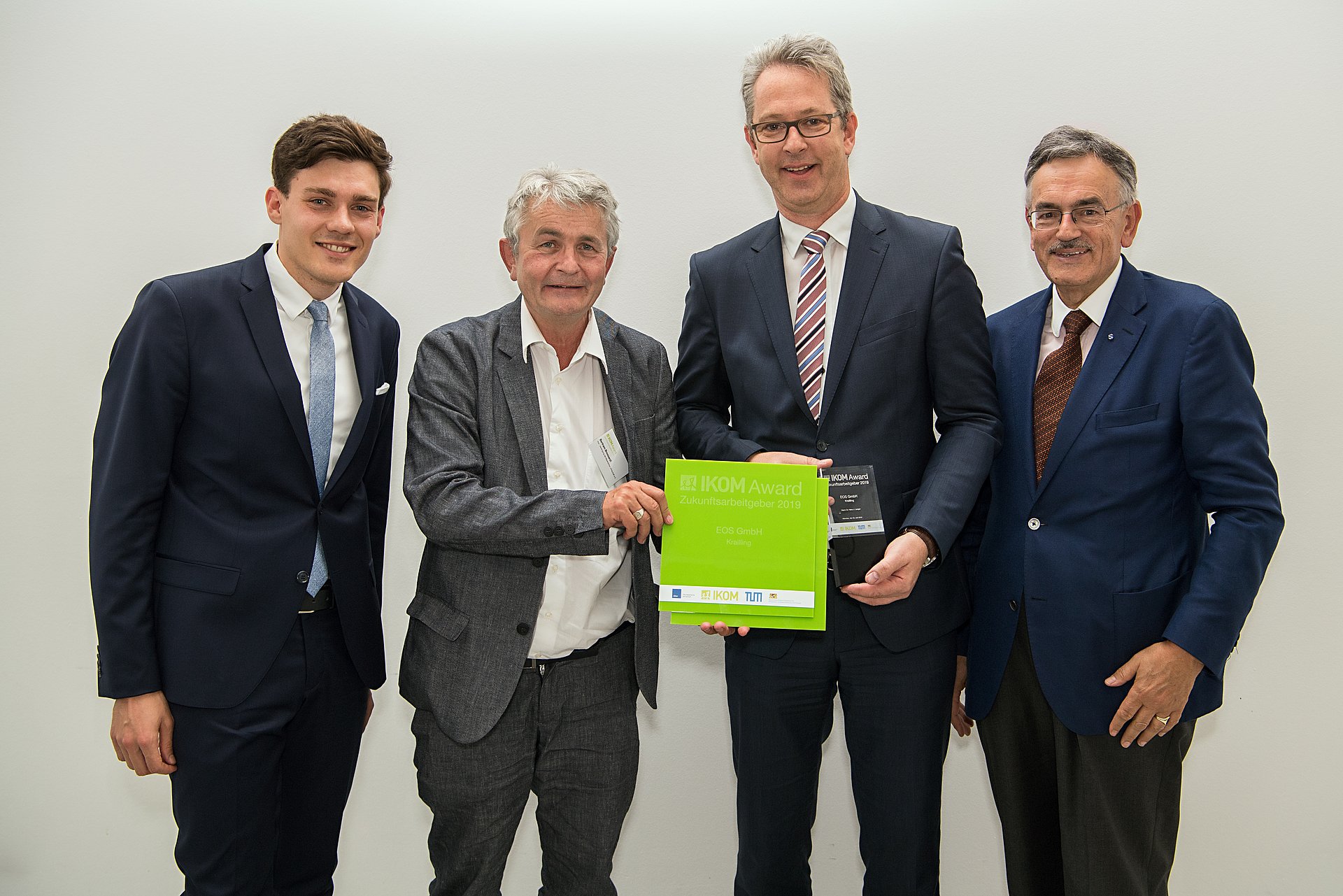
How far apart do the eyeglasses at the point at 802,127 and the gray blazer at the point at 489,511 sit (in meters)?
0.66

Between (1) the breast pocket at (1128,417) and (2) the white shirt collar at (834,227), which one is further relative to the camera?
(2) the white shirt collar at (834,227)

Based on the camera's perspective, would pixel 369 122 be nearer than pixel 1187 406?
No

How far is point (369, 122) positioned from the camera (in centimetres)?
324

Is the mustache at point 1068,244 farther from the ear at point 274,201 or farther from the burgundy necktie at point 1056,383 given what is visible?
the ear at point 274,201

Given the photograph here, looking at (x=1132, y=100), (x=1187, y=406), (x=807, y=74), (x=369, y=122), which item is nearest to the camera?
(x=1187, y=406)

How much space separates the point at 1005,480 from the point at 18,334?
11.6 ft

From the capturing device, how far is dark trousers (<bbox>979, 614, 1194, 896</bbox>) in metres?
2.03

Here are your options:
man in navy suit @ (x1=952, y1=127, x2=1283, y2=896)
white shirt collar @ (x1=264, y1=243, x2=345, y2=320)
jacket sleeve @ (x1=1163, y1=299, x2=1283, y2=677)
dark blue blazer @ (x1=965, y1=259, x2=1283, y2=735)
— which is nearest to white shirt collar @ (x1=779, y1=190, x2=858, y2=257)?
man in navy suit @ (x1=952, y1=127, x2=1283, y2=896)

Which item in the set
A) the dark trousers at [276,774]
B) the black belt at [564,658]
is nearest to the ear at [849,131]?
the black belt at [564,658]

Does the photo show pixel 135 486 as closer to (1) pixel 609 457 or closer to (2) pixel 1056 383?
(1) pixel 609 457

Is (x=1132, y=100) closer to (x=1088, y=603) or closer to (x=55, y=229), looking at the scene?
(x=1088, y=603)

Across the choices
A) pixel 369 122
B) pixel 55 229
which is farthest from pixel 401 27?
pixel 55 229

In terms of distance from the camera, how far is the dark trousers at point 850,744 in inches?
84.2

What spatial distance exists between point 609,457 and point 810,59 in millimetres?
1103
